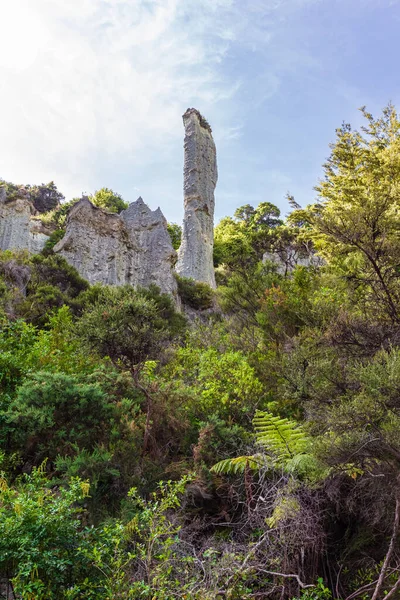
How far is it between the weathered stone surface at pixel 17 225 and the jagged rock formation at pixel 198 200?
944 cm

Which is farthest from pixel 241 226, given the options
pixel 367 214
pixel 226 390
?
pixel 367 214

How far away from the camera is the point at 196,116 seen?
116 ft

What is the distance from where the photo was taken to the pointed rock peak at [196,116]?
35375 mm

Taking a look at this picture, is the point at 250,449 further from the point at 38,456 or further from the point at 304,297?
the point at 304,297

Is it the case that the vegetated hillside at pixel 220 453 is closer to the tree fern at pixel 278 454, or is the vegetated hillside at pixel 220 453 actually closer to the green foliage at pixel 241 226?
the tree fern at pixel 278 454

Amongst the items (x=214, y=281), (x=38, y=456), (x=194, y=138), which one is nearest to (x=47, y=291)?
(x=38, y=456)

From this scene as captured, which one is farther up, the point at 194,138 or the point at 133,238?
the point at 194,138

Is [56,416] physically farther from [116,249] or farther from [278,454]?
[116,249]

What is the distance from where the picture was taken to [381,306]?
255 inches

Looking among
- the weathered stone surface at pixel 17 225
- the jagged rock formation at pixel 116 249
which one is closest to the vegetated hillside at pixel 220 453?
the jagged rock formation at pixel 116 249

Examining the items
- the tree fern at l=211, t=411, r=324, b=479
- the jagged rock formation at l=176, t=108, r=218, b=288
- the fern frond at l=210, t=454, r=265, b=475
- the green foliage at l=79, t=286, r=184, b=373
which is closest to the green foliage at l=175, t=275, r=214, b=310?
the jagged rock formation at l=176, t=108, r=218, b=288

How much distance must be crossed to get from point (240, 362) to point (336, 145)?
28.2 ft

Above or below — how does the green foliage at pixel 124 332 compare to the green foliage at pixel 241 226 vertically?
below

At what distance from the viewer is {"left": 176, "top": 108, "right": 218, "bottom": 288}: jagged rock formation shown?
1176 inches
